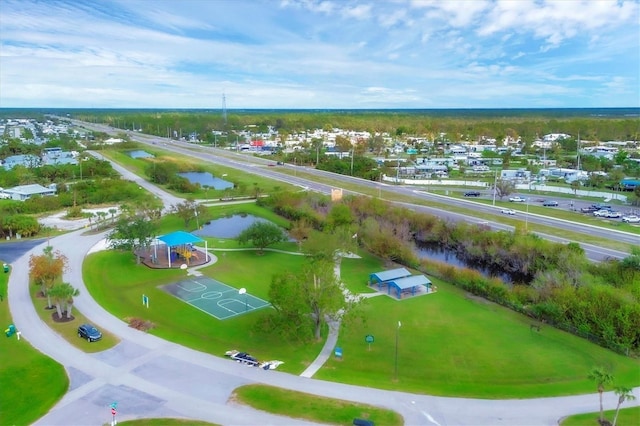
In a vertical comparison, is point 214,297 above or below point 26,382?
above

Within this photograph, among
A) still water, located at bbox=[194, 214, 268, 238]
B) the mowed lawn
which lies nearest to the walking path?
the mowed lawn

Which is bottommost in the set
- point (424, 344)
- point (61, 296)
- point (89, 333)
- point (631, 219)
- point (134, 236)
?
point (424, 344)

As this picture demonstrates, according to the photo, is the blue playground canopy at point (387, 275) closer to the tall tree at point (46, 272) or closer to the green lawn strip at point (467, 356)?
the green lawn strip at point (467, 356)

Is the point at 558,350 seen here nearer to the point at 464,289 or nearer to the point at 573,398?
the point at 573,398

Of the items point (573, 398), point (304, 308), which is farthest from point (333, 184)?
point (573, 398)

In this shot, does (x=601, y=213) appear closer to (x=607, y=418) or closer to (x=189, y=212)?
(x=607, y=418)

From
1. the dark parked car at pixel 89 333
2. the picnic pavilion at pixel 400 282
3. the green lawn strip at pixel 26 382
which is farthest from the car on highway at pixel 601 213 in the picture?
the green lawn strip at pixel 26 382

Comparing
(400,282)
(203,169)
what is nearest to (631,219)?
(400,282)
